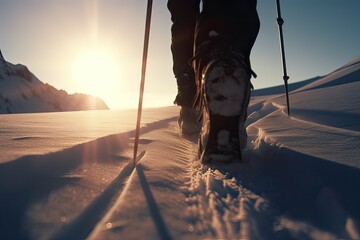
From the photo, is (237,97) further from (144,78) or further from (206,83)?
(144,78)

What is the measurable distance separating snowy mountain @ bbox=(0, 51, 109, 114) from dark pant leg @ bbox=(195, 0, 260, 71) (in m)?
117

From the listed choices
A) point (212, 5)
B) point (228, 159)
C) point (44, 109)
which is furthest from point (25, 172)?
point (44, 109)

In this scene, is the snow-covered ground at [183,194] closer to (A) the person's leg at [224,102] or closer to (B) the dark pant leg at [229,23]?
(A) the person's leg at [224,102]

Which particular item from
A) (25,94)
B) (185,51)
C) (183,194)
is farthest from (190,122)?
(25,94)

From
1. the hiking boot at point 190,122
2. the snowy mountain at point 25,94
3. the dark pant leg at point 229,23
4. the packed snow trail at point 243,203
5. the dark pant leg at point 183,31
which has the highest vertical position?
the snowy mountain at point 25,94

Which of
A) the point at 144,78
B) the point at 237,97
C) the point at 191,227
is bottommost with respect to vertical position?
the point at 191,227

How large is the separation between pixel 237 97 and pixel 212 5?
603 millimetres

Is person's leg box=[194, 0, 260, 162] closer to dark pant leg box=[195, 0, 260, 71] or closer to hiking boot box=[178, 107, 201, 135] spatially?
dark pant leg box=[195, 0, 260, 71]

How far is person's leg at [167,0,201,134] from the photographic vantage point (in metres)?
A: 2.75

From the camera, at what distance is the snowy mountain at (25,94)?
115 m

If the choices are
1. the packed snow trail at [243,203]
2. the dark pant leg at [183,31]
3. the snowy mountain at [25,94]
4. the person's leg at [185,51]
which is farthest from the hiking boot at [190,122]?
the snowy mountain at [25,94]

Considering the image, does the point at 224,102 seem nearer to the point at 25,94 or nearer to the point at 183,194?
the point at 183,194

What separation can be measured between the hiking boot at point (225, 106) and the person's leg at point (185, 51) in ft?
4.10

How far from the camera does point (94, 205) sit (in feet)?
2.89
